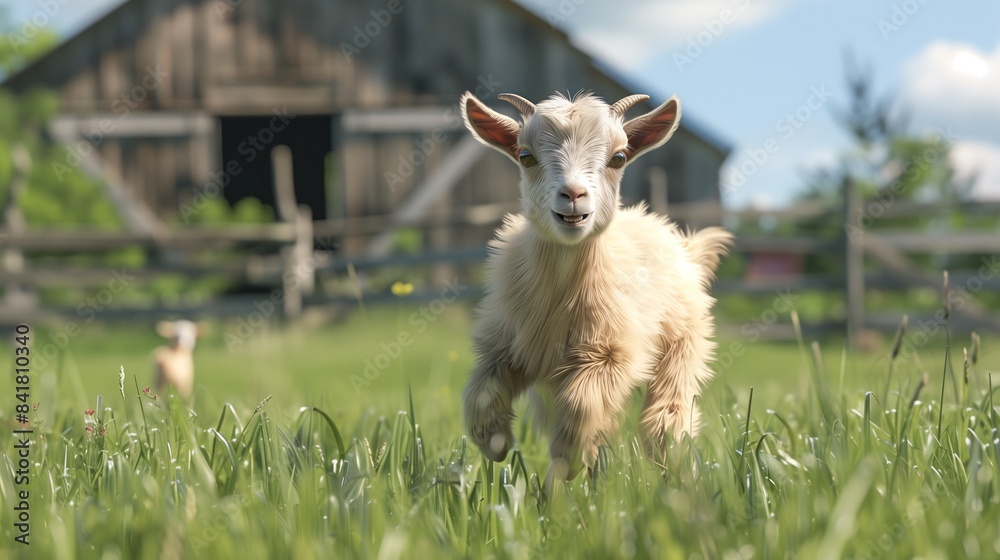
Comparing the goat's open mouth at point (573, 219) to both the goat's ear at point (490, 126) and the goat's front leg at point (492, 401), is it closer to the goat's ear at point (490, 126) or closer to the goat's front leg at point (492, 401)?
the goat's ear at point (490, 126)

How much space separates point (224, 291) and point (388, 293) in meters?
4.34

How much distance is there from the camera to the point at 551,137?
7.59 ft

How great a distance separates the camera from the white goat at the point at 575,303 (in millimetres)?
2238

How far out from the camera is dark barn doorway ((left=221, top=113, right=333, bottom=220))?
53.6 feet

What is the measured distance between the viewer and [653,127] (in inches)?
95.8

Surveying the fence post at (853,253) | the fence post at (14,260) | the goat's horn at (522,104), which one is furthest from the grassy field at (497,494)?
the fence post at (14,260)

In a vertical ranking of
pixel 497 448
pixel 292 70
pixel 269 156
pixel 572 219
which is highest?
pixel 292 70

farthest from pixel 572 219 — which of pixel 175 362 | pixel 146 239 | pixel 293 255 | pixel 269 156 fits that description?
pixel 269 156

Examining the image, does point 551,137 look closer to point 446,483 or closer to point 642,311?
point 642,311

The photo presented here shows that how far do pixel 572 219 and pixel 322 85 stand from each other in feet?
36.3

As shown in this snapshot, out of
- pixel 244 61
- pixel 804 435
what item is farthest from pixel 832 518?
pixel 244 61

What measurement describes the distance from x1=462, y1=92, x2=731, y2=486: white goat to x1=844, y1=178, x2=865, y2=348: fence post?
25.6ft

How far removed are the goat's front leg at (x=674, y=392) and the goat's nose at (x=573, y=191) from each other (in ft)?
2.14

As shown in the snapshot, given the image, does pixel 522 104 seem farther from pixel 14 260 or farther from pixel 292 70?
pixel 292 70
